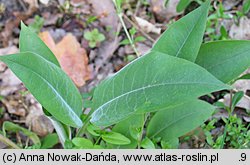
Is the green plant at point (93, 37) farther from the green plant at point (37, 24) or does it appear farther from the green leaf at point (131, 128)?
the green leaf at point (131, 128)

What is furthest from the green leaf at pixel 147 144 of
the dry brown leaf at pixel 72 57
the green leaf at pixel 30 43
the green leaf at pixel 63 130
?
A: the dry brown leaf at pixel 72 57

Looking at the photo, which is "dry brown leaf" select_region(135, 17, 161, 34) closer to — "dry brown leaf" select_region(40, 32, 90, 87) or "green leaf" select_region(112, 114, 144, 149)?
"dry brown leaf" select_region(40, 32, 90, 87)

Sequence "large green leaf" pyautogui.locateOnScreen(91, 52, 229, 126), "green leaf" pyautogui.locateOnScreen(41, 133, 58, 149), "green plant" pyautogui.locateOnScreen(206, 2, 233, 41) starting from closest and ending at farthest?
"large green leaf" pyautogui.locateOnScreen(91, 52, 229, 126), "green leaf" pyautogui.locateOnScreen(41, 133, 58, 149), "green plant" pyautogui.locateOnScreen(206, 2, 233, 41)

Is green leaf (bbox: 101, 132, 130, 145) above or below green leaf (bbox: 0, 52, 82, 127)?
below

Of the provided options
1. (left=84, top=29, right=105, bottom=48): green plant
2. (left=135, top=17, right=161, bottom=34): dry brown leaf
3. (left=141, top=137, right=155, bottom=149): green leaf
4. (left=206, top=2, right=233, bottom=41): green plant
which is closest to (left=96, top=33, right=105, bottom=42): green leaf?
(left=84, top=29, right=105, bottom=48): green plant

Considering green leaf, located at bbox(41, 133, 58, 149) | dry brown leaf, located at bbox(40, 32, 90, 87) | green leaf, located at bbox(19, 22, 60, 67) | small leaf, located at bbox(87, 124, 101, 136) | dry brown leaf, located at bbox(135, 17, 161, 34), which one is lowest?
green leaf, located at bbox(41, 133, 58, 149)

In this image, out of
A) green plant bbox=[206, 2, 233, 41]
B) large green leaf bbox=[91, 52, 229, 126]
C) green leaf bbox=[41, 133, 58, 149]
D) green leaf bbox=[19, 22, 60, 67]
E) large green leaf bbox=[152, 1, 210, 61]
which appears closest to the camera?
large green leaf bbox=[91, 52, 229, 126]

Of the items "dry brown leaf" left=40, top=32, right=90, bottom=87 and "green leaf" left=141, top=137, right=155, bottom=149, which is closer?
"green leaf" left=141, top=137, right=155, bottom=149

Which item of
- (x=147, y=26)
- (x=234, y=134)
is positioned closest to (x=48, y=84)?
(x=234, y=134)
